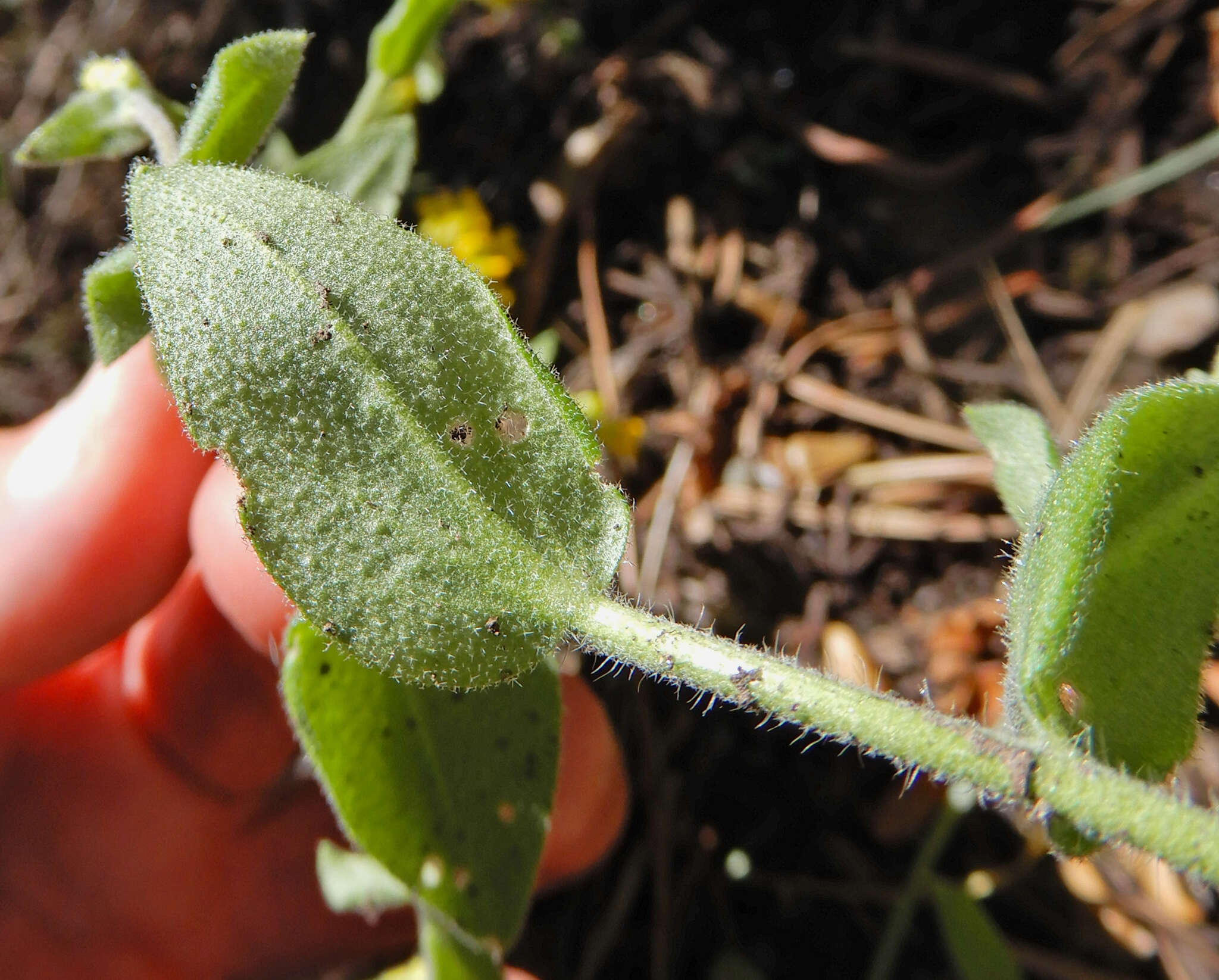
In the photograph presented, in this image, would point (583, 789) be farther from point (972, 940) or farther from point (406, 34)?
point (406, 34)

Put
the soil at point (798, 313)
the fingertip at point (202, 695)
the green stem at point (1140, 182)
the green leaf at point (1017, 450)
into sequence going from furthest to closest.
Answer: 1. the green stem at point (1140, 182)
2. the soil at point (798, 313)
3. the fingertip at point (202, 695)
4. the green leaf at point (1017, 450)

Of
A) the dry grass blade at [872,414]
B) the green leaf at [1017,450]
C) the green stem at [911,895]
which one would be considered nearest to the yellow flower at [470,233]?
the dry grass blade at [872,414]

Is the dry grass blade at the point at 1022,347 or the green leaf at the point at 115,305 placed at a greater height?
the green leaf at the point at 115,305

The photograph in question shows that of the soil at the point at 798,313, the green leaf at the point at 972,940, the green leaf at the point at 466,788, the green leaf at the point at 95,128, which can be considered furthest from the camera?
the soil at the point at 798,313

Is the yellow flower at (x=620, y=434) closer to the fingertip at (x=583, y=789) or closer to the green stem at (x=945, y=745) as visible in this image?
the fingertip at (x=583, y=789)

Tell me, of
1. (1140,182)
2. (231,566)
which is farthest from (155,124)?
(1140,182)

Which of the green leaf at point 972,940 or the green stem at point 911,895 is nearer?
the green leaf at point 972,940

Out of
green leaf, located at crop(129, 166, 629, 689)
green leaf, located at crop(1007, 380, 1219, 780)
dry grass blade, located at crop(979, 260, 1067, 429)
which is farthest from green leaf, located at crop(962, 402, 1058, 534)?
dry grass blade, located at crop(979, 260, 1067, 429)
